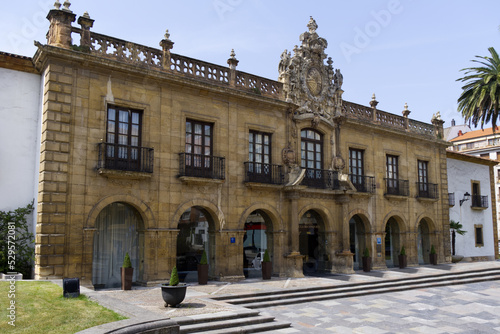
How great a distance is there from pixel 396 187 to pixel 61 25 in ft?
63.7

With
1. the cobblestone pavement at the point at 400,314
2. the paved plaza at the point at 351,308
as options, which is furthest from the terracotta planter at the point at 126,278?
the cobblestone pavement at the point at 400,314

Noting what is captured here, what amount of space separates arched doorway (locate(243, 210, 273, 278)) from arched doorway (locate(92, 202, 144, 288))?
5.86m

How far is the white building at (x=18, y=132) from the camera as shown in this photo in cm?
1560

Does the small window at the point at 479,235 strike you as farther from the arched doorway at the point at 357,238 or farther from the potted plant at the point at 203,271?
the potted plant at the point at 203,271

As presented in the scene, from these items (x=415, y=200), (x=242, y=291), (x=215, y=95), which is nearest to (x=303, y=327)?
(x=242, y=291)

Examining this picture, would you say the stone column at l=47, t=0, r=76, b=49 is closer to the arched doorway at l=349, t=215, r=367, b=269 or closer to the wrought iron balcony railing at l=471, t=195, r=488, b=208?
the arched doorway at l=349, t=215, r=367, b=269

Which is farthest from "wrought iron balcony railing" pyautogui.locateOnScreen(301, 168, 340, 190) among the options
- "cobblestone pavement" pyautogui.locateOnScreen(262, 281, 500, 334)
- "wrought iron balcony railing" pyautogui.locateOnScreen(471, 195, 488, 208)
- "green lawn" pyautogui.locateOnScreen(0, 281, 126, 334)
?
"wrought iron balcony railing" pyautogui.locateOnScreen(471, 195, 488, 208)

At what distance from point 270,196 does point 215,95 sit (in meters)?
5.16

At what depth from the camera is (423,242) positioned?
28.8 meters

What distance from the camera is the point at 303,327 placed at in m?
11.8

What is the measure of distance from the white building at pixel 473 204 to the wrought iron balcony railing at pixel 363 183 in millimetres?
8708

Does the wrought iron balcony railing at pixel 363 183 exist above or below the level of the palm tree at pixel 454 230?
above

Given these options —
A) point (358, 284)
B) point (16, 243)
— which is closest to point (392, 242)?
point (358, 284)

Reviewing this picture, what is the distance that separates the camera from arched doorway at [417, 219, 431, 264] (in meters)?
28.5
